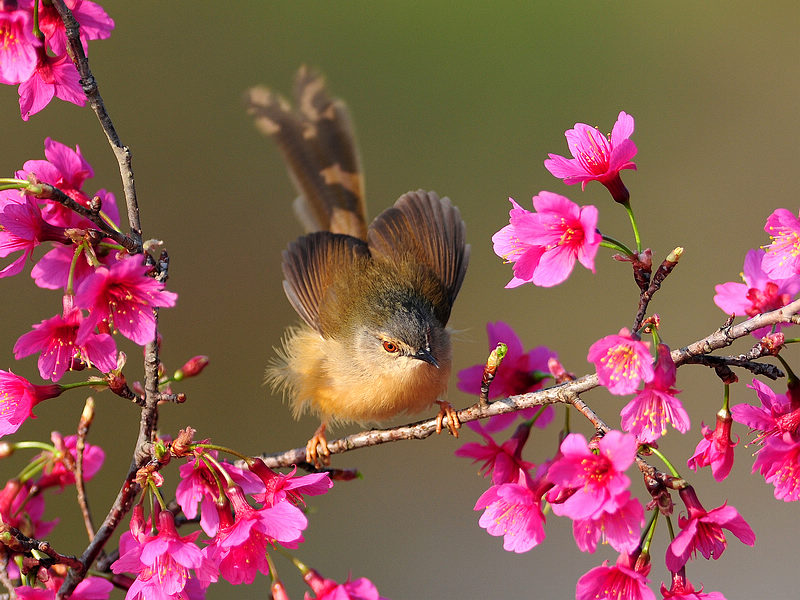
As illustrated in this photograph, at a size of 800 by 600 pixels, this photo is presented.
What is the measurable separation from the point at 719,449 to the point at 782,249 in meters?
0.47

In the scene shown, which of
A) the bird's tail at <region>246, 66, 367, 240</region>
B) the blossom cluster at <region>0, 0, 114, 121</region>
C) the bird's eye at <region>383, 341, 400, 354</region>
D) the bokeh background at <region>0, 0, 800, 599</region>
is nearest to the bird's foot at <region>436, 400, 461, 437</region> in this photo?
the bird's eye at <region>383, 341, 400, 354</region>

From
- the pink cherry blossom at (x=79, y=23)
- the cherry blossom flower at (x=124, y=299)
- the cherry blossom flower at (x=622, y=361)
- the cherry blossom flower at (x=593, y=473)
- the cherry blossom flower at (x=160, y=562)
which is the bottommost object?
the cherry blossom flower at (x=160, y=562)

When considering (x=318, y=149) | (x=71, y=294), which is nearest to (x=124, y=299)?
(x=71, y=294)

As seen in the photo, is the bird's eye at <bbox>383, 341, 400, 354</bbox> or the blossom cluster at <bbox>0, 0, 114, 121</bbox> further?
the bird's eye at <bbox>383, 341, 400, 354</bbox>

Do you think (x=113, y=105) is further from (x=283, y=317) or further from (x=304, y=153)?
A: (x=304, y=153)

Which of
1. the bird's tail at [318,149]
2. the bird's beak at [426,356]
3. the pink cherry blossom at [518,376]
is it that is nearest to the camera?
the pink cherry blossom at [518,376]

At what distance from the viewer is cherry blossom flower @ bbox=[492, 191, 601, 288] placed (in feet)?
5.32

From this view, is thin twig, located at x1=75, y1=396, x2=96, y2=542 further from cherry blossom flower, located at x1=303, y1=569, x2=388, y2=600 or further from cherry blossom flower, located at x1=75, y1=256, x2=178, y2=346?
cherry blossom flower, located at x1=303, y1=569, x2=388, y2=600

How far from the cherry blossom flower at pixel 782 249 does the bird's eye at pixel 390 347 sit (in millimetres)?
1611

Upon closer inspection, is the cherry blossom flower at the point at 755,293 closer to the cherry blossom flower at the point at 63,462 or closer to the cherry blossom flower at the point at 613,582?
the cherry blossom flower at the point at 613,582

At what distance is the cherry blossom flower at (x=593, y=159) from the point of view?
1.79 metres

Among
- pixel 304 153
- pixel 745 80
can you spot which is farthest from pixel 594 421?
pixel 745 80

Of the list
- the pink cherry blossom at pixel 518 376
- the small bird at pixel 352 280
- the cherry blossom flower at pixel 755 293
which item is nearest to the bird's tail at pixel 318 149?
the small bird at pixel 352 280

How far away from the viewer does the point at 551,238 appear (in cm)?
172
